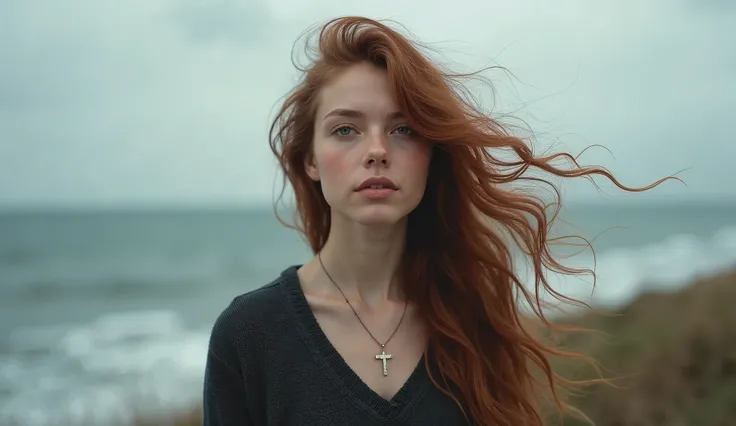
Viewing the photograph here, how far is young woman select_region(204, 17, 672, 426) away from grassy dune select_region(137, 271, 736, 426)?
2.18 m

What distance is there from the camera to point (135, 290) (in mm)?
21750

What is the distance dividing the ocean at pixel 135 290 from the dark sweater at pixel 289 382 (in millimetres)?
852

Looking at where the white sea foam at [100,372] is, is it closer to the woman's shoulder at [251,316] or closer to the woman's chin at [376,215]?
the woman's shoulder at [251,316]

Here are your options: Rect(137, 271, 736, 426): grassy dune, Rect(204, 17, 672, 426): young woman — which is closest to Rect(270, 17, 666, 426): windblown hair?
Rect(204, 17, 672, 426): young woman

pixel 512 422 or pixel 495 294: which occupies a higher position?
pixel 495 294

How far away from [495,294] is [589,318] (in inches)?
188

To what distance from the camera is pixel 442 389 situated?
2395 millimetres

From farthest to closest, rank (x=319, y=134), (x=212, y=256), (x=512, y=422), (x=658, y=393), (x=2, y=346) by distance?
(x=212, y=256)
(x=2, y=346)
(x=658, y=393)
(x=512, y=422)
(x=319, y=134)

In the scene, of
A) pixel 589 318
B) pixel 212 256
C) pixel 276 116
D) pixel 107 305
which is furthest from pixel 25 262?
pixel 276 116

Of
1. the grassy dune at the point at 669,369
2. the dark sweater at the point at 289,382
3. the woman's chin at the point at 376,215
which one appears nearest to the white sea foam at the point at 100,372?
the grassy dune at the point at 669,369

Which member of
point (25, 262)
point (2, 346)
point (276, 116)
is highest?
point (25, 262)

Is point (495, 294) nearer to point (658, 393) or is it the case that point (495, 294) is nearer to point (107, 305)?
point (658, 393)

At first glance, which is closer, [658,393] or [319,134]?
[319,134]

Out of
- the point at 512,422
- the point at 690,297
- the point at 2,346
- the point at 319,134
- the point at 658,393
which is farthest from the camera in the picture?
the point at 2,346
